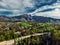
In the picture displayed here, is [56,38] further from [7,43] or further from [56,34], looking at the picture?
[7,43]

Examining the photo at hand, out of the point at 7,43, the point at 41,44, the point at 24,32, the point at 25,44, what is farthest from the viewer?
the point at 24,32

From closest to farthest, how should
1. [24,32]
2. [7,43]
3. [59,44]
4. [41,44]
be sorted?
[59,44], [41,44], [7,43], [24,32]

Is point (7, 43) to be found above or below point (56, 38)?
below

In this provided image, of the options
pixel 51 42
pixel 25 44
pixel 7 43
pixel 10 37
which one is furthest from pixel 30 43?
pixel 10 37

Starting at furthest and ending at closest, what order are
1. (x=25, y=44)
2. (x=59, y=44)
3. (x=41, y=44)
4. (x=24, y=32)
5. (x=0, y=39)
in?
(x=24, y=32) < (x=0, y=39) < (x=25, y=44) < (x=41, y=44) < (x=59, y=44)

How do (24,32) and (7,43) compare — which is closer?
(7,43)

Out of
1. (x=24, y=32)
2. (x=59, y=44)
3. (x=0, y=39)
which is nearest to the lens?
(x=59, y=44)

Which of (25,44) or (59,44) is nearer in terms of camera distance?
(59,44)

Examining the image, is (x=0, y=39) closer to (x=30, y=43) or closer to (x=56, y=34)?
(x=30, y=43)

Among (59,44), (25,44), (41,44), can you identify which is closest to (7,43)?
(25,44)
